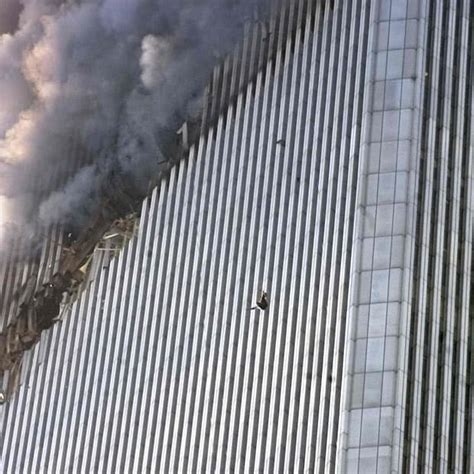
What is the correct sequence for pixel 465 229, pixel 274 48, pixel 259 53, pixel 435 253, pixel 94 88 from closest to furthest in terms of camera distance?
pixel 435 253, pixel 465 229, pixel 274 48, pixel 259 53, pixel 94 88

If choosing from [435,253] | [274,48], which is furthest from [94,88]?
[435,253]

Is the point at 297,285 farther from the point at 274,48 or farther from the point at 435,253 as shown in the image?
the point at 274,48

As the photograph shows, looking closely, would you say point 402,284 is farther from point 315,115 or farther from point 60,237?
point 60,237

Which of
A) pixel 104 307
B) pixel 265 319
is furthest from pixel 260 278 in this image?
pixel 104 307

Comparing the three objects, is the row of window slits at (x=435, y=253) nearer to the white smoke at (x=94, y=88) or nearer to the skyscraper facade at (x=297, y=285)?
the skyscraper facade at (x=297, y=285)

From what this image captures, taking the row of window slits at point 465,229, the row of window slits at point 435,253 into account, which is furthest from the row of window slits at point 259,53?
the row of window slits at point 465,229

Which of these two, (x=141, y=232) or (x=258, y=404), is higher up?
(x=141, y=232)
